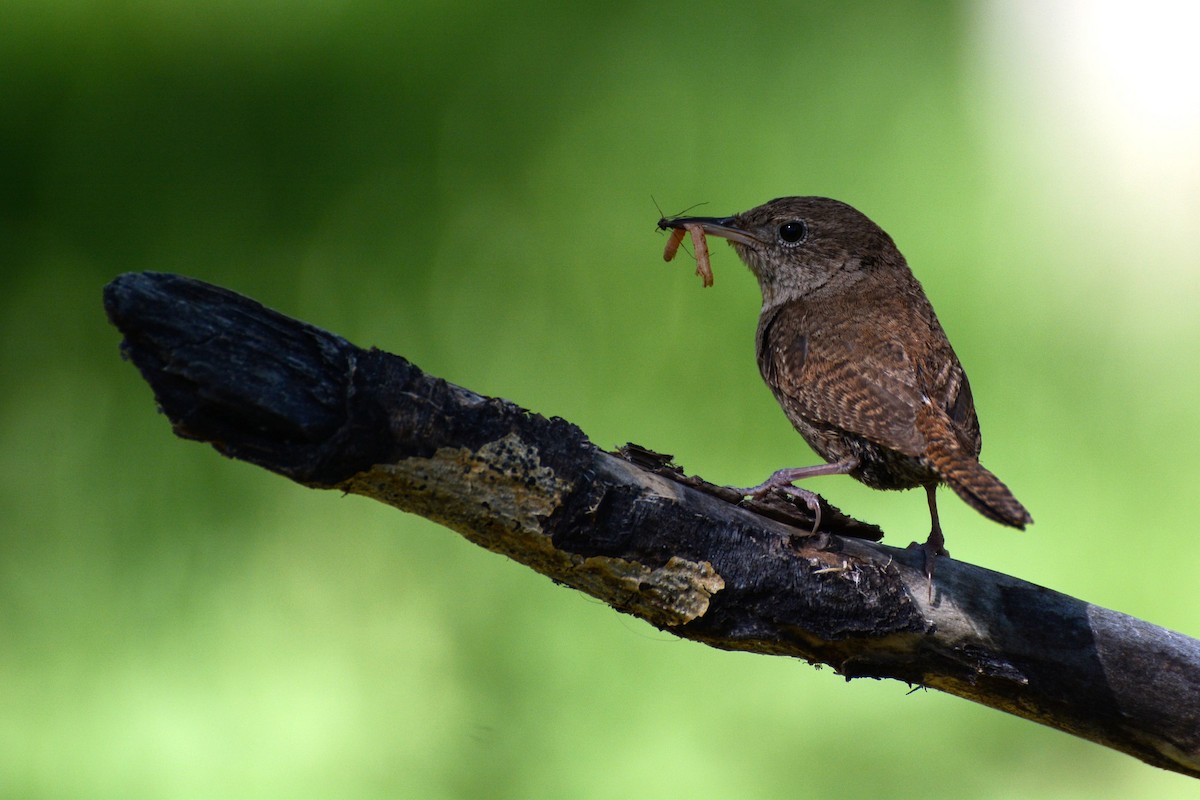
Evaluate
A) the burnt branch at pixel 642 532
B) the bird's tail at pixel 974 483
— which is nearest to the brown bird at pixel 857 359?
the bird's tail at pixel 974 483

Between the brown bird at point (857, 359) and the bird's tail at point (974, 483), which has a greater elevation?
the brown bird at point (857, 359)

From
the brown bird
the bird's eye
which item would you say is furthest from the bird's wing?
the bird's eye

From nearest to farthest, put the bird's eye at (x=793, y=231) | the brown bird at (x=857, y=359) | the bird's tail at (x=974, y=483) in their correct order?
the bird's tail at (x=974, y=483) → the brown bird at (x=857, y=359) → the bird's eye at (x=793, y=231)

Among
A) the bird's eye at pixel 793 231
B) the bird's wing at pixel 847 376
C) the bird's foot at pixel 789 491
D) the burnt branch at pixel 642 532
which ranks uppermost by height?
the bird's eye at pixel 793 231

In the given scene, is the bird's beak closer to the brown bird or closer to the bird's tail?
the brown bird

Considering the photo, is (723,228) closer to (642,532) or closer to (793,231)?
(793,231)

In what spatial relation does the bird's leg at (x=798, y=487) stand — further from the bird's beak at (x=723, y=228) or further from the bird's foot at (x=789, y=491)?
the bird's beak at (x=723, y=228)
